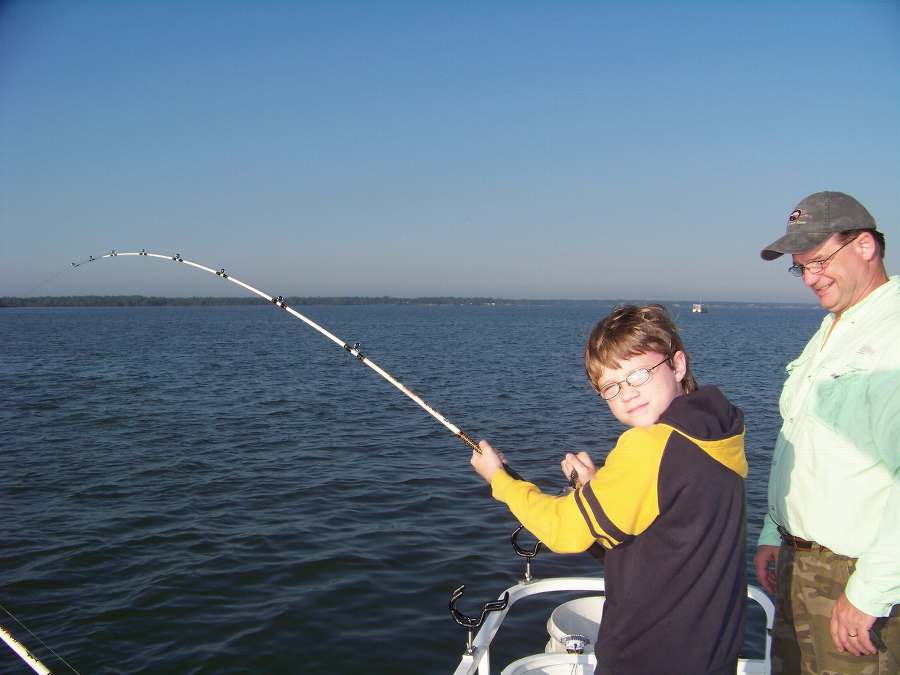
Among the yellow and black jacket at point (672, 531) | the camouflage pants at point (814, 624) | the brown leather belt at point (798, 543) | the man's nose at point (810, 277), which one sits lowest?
→ the camouflage pants at point (814, 624)

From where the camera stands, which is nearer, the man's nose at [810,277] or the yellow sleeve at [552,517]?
the yellow sleeve at [552,517]

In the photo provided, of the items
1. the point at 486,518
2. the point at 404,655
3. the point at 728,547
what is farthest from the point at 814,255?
the point at 486,518

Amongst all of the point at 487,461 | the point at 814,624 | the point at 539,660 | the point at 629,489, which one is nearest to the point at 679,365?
the point at 629,489

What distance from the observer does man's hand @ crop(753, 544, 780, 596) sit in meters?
3.24

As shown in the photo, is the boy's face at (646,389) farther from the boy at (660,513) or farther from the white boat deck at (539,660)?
the white boat deck at (539,660)

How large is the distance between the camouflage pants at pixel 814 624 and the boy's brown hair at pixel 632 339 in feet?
3.48

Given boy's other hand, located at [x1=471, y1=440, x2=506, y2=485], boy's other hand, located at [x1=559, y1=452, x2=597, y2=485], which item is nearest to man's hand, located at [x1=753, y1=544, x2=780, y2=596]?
boy's other hand, located at [x1=559, y1=452, x2=597, y2=485]

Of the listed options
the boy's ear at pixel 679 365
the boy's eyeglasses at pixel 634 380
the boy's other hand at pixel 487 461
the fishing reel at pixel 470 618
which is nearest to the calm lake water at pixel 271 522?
the boy's ear at pixel 679 365

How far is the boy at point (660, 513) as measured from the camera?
195 centimetres

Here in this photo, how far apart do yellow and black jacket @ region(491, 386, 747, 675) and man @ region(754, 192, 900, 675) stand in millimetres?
609

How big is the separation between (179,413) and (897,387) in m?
19.5

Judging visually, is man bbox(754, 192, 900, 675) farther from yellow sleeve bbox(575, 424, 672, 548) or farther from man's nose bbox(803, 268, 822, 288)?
yellow sleeve bbox(575, 424, 672, 548)

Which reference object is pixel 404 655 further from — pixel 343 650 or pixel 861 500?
pixel 861 500

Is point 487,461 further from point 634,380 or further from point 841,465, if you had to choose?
point 841,465
